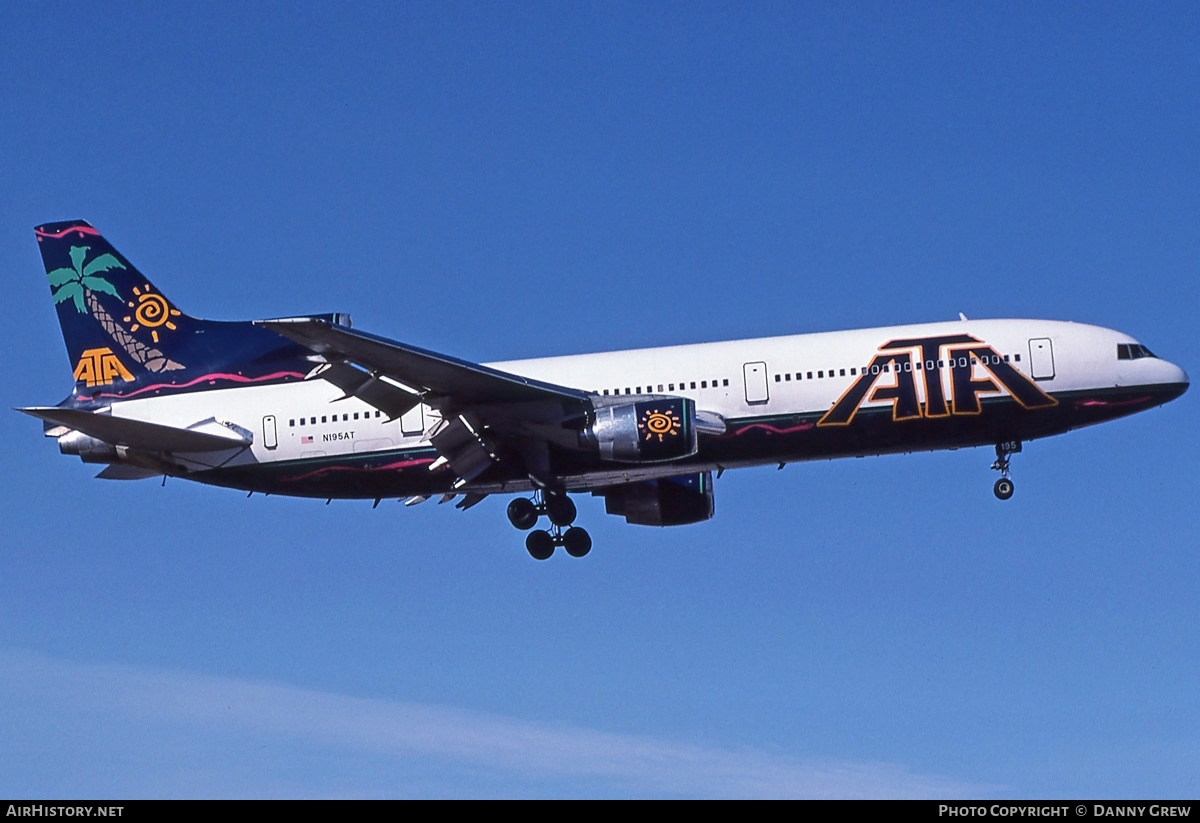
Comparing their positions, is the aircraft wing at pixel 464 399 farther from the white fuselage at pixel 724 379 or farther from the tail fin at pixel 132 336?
the tail fin at pixel 132 336

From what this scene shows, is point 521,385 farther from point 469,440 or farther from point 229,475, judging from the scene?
point 229,475

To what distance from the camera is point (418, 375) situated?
35.2m

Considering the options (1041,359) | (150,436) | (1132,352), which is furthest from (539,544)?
(1132,352)

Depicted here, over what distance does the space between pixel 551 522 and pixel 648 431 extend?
493 cm

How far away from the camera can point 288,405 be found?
126 ft

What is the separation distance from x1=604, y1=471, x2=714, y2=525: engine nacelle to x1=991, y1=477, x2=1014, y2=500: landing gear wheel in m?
8.02

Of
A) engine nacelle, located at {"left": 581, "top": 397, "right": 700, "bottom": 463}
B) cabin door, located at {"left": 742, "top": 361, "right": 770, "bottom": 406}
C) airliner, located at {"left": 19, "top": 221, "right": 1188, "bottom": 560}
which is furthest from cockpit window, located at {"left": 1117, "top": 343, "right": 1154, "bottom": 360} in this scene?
engine nacelle, located at {"left": 581, "top": 397, "right": 700, "bottom": 463}

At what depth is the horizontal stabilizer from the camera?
36812mm

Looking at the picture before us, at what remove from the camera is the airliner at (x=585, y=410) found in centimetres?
3588

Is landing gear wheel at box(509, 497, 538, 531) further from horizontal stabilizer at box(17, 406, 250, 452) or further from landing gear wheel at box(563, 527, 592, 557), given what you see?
horizontal stabilizer at box(17, 406, 250, 452)

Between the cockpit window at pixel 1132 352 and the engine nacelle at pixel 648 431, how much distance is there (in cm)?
1088

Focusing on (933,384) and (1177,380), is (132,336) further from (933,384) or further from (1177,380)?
(1177,380)
